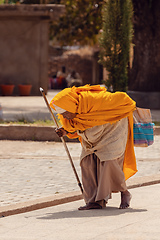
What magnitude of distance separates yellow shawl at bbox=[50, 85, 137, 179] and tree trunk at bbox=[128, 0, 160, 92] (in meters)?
11.1

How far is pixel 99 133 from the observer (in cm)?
578

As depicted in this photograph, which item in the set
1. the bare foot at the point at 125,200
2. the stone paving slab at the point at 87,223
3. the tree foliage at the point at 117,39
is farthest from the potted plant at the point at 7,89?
the bare foot at the point at 125,200

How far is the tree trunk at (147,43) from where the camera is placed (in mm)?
16531

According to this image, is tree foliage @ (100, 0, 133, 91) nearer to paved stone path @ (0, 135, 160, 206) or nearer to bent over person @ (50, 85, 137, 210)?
paved stone path @ (0, 135, 160, 206)

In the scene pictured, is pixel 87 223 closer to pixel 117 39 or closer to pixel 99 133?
pixel 99 133

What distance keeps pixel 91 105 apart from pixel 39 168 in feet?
9.27

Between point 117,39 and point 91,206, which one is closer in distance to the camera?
point 91,206

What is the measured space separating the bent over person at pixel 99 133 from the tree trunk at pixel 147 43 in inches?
433

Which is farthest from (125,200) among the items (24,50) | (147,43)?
(24,50)

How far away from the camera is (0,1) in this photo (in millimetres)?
25141

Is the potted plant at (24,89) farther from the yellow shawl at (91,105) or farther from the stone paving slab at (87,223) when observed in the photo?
the yellow shawl at (91,105)

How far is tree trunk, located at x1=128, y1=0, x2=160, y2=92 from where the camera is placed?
1653 centimetres

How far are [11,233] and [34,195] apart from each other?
62.4 inches

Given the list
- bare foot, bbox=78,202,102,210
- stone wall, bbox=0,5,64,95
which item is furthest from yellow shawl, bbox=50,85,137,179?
stone wall, bbox=0,5,64,95
